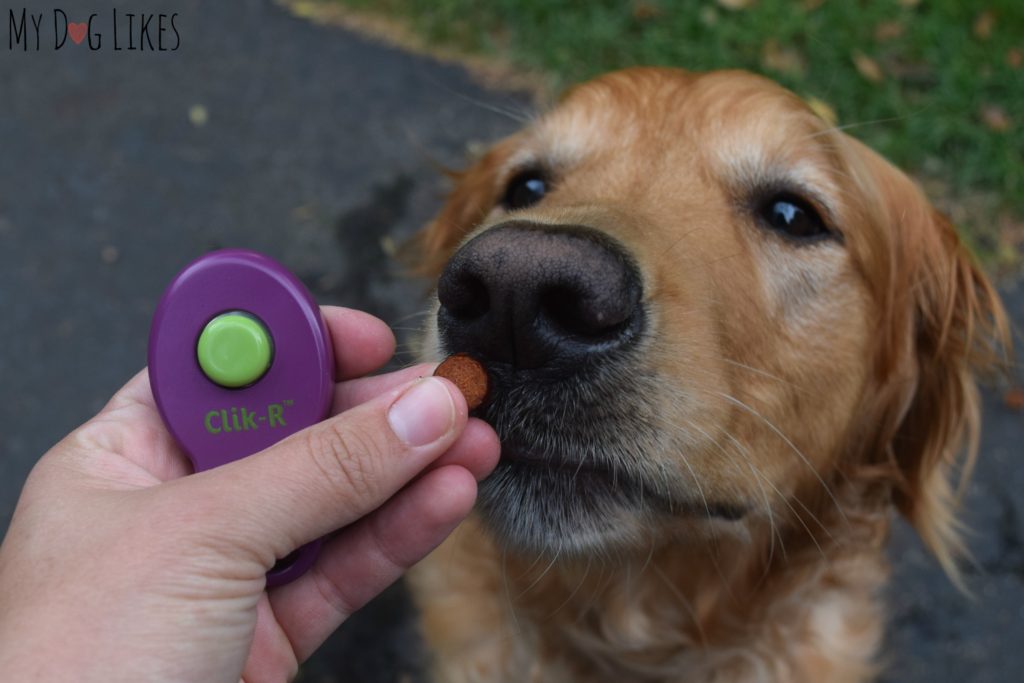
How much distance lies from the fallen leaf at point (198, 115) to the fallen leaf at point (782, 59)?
3.26 metres

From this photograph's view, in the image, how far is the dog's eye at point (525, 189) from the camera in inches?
104

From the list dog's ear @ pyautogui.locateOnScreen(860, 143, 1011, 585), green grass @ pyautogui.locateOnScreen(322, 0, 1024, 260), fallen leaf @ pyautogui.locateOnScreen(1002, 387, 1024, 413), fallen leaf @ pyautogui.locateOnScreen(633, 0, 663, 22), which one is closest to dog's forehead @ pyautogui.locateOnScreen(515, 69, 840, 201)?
dog's ear @ pyautogui.locateOnScreen(860, 143, 1011, 585)

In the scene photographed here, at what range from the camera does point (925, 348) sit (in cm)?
267

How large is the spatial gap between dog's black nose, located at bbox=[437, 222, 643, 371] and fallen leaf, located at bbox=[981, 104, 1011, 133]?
3895 millimetres

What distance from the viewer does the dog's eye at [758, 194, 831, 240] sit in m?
2.33

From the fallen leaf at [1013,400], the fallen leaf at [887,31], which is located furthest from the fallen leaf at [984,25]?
the fallen leaf at [1013,400]

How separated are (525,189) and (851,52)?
3001mm

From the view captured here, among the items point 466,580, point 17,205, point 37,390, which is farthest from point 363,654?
point 17,205

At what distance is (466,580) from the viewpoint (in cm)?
301

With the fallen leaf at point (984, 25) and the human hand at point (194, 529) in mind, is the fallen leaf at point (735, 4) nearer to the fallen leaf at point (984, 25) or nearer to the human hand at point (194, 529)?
the fallen leaf at point (984, 25)

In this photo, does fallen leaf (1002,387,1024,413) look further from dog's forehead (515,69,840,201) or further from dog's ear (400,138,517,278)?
dog's ear (400,138,517,278)

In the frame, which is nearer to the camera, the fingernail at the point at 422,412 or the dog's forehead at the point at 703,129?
the fingernail at the point at 422,412

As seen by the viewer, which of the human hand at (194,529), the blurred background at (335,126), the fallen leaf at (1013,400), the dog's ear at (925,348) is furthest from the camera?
the blurred background at (335,126)

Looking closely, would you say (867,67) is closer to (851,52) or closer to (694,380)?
(851,52)
